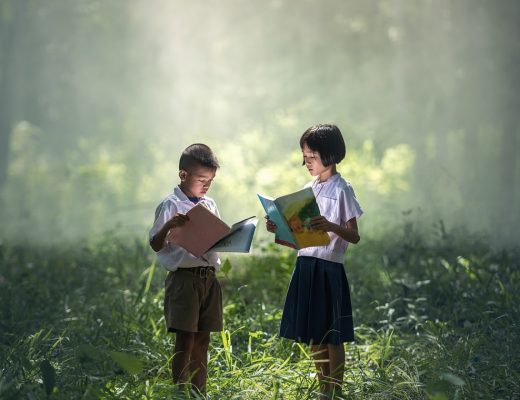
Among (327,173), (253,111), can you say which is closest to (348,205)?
(327,173)

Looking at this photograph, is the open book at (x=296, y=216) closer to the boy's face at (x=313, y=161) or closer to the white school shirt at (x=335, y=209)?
the white school shirt at (x=335, y=209)

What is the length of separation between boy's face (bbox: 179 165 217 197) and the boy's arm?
0.87 feet

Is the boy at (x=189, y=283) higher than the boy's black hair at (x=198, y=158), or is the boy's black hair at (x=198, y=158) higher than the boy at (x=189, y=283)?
the boy's black hair at (x=198, y=158)

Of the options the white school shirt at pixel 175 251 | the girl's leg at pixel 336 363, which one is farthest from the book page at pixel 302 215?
the girl's leg at pixel 336 363

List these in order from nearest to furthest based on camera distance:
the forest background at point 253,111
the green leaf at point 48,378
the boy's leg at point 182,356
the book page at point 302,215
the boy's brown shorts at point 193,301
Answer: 1. the green leaf at point 48,378
2. the book page at point 302,215
3. the boy's brown shorts at point 193,301
4. the boy's leg at point 182,356
5. the forest background at point 253,111

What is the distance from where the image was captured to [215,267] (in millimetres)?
4156

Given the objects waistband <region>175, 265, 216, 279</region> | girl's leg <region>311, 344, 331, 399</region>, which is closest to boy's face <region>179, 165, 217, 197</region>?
waistband <region>175, 265, 216, 279</region>

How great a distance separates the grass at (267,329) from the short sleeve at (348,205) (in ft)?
2.78

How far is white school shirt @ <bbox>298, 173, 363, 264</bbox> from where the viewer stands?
4062 millimetres

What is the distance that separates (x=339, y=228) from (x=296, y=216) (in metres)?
0.26

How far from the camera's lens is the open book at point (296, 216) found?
148 inches

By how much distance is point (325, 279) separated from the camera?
4156mm

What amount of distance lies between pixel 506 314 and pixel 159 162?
12576 mm

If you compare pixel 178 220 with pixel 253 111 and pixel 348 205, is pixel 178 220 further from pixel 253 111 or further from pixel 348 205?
pixel 253 111
